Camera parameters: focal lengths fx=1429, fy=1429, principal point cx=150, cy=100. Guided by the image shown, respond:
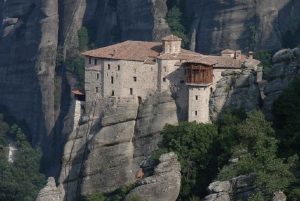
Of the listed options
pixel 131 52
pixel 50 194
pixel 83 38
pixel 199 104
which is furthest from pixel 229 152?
pixel 83 38

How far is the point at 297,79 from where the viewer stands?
262ft

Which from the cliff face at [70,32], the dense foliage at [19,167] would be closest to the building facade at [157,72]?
the cliff face at [70,32]

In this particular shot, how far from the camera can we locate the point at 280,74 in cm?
8238

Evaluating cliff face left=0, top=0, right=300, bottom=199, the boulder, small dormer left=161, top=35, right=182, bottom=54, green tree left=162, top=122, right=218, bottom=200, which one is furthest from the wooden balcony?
cliff face left=0, top=0, right=300, bottom=199

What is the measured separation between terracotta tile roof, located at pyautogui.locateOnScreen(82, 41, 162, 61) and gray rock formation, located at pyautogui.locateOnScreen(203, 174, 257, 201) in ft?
62.2

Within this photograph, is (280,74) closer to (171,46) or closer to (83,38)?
(171,46)

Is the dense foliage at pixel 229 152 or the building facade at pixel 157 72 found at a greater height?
the building facade at pixel 157 72

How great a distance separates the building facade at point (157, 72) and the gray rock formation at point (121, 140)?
777 millimetres

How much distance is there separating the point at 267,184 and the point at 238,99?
1587 centimetres

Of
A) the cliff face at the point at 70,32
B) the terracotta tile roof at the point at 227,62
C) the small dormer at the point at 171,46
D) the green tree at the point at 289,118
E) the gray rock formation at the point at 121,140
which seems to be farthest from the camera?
the cliff face at the point at 70,32

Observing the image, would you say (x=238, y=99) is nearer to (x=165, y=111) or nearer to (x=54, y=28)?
(x=165, y=111)

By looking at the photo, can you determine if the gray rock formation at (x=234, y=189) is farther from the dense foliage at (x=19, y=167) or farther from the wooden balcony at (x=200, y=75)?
the dense foliage at (x=19, y=167)

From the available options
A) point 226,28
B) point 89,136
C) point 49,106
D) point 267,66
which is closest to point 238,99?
point 89,136

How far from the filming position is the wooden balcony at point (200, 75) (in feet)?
279
